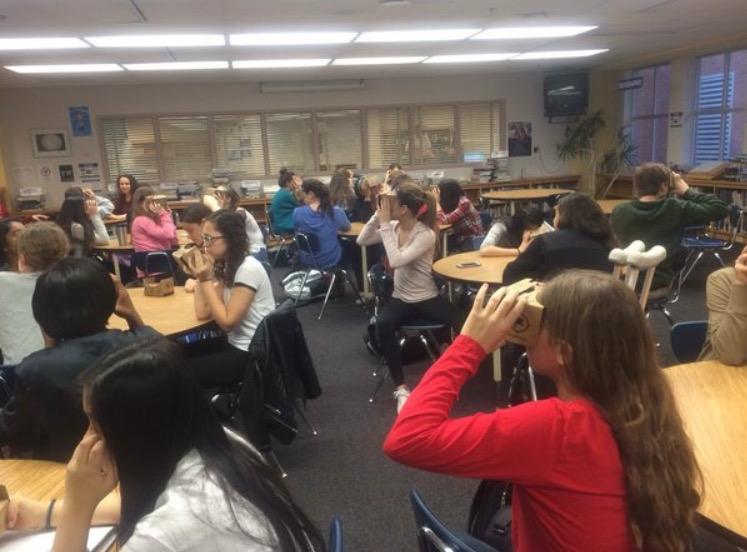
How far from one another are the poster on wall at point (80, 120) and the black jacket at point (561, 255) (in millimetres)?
7494

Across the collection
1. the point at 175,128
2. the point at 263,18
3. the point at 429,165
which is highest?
the point at 263,18

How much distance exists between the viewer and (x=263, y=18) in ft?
14.5

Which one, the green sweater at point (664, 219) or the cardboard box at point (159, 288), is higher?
the green sweater at point (664, 219)

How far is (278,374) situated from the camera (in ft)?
8.30

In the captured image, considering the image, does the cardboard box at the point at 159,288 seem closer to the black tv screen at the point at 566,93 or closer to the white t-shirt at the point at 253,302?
the white t-shirt at the point at 253,302

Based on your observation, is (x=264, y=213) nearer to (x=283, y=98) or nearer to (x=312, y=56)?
(x=283, y=98)

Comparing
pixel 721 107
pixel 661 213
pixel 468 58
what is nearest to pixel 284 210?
pixel 468 58

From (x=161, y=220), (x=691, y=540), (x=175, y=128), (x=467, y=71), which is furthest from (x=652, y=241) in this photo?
(x=175, y=128)

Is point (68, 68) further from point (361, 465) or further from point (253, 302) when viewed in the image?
point (361, 465)

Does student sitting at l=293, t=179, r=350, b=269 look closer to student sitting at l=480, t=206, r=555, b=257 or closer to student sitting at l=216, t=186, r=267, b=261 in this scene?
student sitting at l=216, t=186, r=267, b=261

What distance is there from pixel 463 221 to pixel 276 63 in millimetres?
3210

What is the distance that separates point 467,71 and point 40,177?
21.0ft

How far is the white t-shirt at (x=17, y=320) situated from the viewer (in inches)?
97.2

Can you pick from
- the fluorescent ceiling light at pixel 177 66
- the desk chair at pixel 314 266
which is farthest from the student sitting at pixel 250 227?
the fluorescent ceiling light at pixel 177 66
